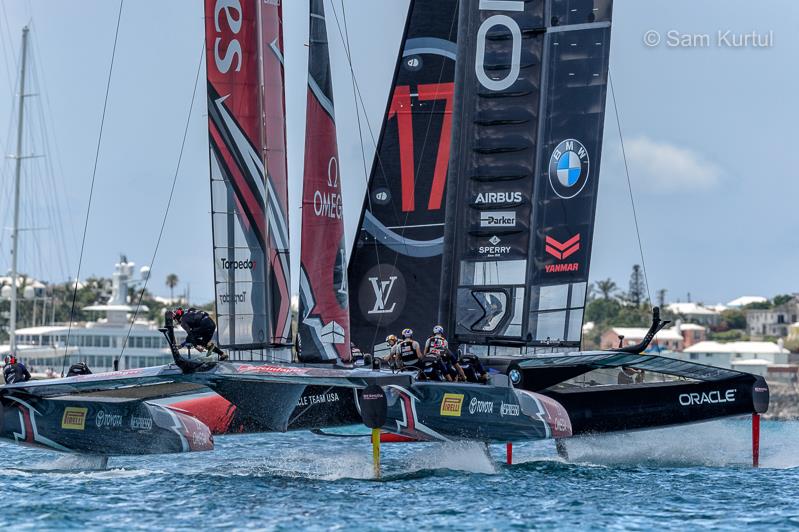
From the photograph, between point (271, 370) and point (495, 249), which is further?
point (495, 249)

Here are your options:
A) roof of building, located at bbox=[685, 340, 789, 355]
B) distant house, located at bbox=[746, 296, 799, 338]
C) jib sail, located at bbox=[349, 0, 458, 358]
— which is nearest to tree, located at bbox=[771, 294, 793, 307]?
distant house, located at bbox=[746, 296, 799, 338]

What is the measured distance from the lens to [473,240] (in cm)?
1727

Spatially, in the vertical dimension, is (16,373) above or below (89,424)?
above

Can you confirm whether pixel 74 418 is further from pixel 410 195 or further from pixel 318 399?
pixel 410 195

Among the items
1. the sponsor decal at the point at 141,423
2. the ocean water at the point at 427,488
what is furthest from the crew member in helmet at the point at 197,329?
the ocean water at the point at 427,488

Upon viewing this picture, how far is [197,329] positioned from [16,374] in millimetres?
2929

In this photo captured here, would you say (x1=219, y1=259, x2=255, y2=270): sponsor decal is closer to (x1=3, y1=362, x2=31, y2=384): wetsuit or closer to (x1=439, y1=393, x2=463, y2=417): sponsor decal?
(x1=3, y1=362, x2=31, y2=384): wetsuit

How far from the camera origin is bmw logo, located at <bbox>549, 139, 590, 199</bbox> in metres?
17.2

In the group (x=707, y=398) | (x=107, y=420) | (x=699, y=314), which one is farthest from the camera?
(x=699, y=314)

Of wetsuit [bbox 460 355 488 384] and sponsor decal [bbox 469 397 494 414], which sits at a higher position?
wetsuit [bbox 460 355 488 384]

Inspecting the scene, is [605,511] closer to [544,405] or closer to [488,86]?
[544,405]

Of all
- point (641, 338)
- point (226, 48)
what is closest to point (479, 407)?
point (226, 48)

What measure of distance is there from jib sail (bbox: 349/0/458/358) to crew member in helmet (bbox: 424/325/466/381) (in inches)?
172

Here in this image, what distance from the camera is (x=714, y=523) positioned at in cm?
1154
